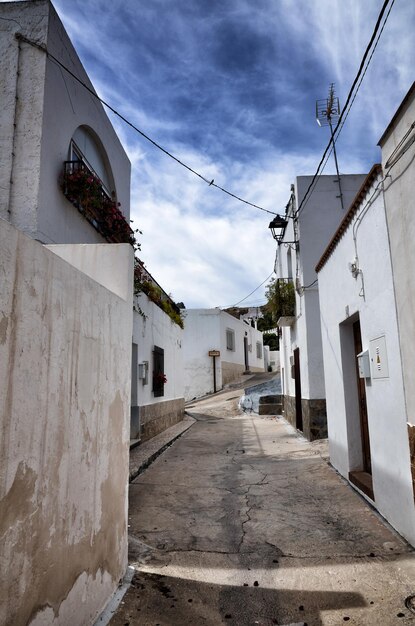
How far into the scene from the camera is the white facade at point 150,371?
852 centimetres

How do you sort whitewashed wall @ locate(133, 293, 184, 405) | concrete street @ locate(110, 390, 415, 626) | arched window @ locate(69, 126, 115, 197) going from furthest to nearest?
whitewashed wall @ locate(133, 293, 184, 405) < arched window @ locate(69, 126, 115, 197) < concrete street @ locate(110, 390, 415, 626)

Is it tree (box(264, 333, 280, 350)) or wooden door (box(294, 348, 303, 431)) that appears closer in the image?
wooden door (box(294, 348, 303, 431))

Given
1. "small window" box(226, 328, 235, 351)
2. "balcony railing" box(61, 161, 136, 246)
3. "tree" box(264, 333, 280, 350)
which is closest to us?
"balcony railing" box(61, 161, 136, 246)

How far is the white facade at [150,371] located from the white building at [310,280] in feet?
11.0

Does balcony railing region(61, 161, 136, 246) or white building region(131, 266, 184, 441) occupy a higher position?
balcony railing region(61, 161, 136, 246)

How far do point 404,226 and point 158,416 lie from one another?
818 centimetres

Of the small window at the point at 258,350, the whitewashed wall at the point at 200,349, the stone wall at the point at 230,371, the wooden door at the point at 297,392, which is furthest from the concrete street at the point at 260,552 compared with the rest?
the small window at the point at 258,350

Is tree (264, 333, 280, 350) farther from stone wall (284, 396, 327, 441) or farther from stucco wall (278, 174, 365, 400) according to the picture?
stone wall (284, 396, 327, 441)

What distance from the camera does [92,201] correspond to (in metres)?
6.22

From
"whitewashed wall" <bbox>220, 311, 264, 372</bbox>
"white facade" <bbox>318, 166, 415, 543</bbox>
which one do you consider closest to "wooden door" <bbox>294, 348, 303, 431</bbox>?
"white facade" <bbox>318, 166, 415, 543</bbox>

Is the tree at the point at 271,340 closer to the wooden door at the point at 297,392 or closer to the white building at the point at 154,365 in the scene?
the white building at the point at 154,365

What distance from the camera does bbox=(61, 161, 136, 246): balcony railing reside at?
5844 millimetres

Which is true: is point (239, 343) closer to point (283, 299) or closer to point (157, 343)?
point (283, 299)

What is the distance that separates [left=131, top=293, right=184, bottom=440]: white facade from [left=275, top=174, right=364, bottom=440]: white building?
3.34m
